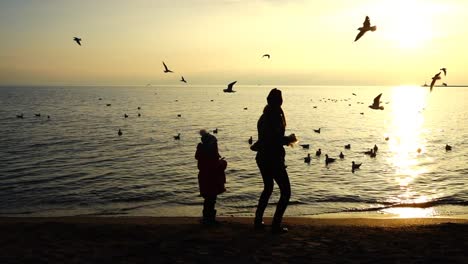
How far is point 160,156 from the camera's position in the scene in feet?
104

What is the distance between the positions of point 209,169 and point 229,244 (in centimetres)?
189

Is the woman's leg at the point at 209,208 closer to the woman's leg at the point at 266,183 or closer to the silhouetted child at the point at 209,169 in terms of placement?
the silhouetted child at the point at 209,169

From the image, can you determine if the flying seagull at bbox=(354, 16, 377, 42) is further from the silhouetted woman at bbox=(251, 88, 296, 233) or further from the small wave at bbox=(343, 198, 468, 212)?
the silhouetted woman at bbox=(251, 88, 296, 233)

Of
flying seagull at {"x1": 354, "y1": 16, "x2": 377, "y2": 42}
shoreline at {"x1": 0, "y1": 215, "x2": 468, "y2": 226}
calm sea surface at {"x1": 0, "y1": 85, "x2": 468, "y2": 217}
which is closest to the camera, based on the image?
shoreline at {"x1": 0, "y1": 215, "x2": 468, "y2": 226}

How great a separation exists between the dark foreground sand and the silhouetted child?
525 mm

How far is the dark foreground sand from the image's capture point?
798 centimetres

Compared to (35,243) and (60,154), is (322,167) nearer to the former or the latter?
(60,154)

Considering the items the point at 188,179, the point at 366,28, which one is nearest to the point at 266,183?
the point at 366,28

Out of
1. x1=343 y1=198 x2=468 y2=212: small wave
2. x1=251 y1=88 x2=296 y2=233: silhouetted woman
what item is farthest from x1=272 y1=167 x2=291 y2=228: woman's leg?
x1=343 y1=198 x2=468 y2=212: small wave

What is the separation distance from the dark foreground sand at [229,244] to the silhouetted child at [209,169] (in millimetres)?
525

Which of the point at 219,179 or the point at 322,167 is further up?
the point at 219,179

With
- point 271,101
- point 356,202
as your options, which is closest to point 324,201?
point 356,202

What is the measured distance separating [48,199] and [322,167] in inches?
599

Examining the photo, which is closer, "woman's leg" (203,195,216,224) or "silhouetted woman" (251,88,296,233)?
"silhouetted woman" (251,88,296,233)
